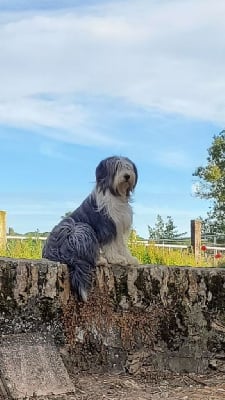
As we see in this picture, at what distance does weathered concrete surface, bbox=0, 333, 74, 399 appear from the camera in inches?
160

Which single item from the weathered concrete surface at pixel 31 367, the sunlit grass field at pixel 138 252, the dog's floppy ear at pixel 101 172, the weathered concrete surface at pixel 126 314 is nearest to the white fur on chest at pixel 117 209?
the dog's floppy ear at pixel 101 172

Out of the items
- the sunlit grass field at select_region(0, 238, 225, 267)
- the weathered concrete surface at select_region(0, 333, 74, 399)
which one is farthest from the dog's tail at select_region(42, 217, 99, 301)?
the sunlit grass field at select_region(0, 238, 225, 267)

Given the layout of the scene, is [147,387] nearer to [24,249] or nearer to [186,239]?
[24,249]

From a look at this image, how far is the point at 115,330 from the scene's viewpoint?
15.8 ft

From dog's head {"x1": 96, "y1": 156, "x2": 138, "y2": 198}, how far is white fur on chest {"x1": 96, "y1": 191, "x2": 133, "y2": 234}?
49 mm

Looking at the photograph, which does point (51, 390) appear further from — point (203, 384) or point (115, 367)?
point (203, 384)

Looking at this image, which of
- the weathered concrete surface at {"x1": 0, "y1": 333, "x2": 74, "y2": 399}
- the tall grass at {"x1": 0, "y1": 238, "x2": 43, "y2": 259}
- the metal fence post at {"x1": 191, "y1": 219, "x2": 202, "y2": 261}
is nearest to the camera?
the weathered concrete surface at {"x1": 0, "y1": 333, "x2": 74, "y2": 399}

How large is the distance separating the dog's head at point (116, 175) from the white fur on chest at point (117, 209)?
49 millimetres

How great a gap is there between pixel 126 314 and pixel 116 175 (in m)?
1.09

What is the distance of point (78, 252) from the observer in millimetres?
4672

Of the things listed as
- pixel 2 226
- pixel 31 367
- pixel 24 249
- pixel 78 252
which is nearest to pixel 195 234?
pixel 2 226

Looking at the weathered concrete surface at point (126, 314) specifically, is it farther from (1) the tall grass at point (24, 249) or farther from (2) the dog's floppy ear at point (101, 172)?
(1) the tall grass at point (24, 249)

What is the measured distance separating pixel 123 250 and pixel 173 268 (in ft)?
1.43

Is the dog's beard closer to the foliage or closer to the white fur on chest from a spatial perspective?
the white fur on chest
